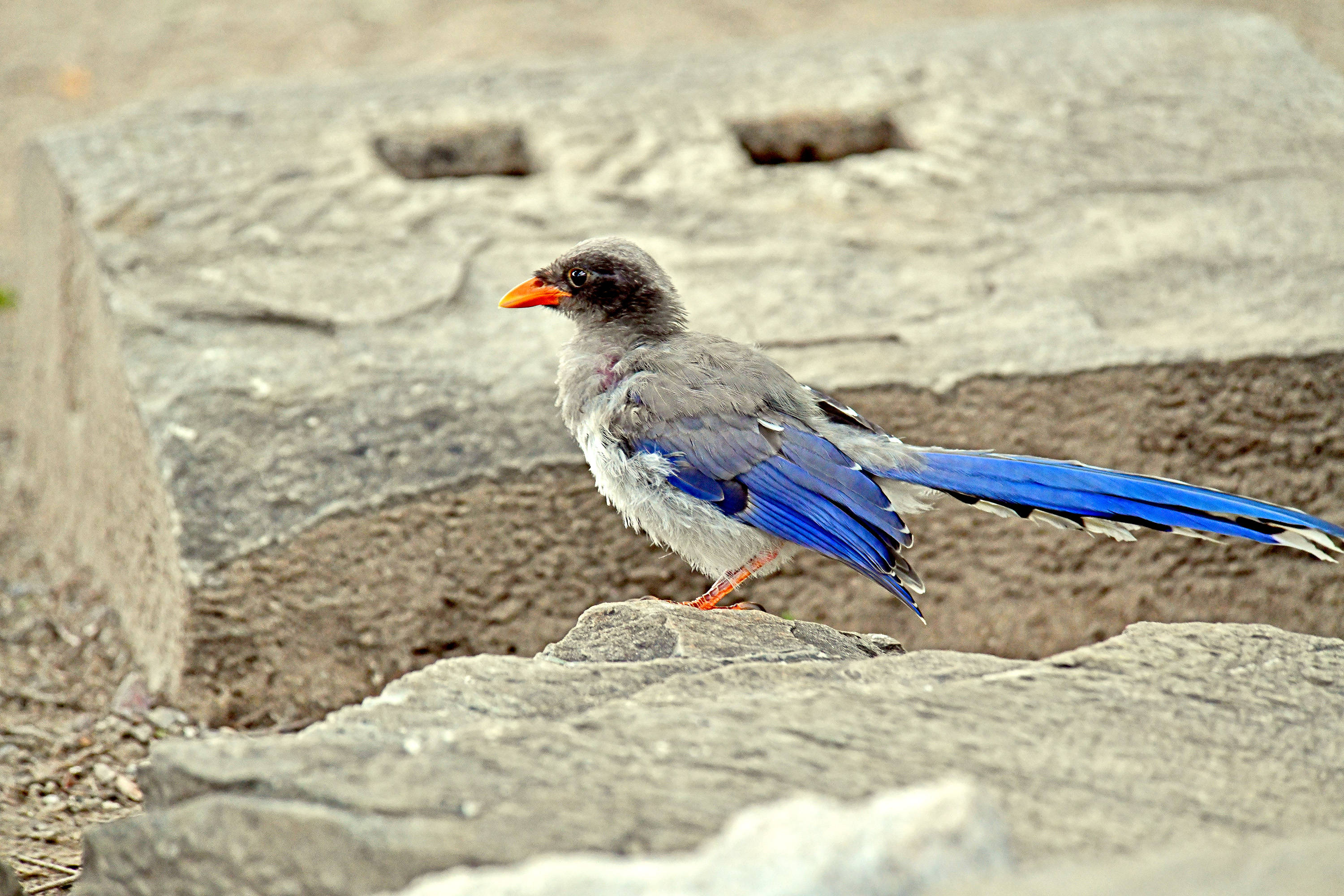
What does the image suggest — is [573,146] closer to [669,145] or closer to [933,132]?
[669,145]

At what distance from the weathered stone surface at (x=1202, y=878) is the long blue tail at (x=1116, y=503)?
1.31 m

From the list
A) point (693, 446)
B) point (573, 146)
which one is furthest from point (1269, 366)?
point (573, 146)

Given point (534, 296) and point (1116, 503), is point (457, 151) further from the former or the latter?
point (1116, 503)

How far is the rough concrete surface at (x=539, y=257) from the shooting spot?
173 inches

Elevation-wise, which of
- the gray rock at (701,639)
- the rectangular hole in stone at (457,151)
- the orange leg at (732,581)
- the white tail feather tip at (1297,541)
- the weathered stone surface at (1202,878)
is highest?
the weathered stone surface at (1202,878)

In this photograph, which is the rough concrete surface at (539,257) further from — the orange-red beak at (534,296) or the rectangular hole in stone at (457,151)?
the orange-red beak at (534,296)

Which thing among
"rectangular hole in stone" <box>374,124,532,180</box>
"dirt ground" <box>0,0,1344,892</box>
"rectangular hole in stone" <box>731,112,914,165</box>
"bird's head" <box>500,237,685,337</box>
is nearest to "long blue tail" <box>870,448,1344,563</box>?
"bird's head" <box>500,237,685,337</box>

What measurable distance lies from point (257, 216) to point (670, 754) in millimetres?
3598

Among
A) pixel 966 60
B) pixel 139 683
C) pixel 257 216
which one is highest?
pixel 966 60

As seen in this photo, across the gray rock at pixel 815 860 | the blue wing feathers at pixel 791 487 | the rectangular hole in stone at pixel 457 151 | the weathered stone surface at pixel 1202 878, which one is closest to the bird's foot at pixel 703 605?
the blue wing feathers at pixel 791 487

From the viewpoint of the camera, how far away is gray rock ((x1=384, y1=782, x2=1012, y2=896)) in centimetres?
189

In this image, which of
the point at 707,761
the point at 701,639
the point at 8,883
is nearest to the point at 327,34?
the point at 701,639

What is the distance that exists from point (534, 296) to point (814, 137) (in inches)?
93.3

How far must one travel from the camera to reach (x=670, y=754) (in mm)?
2473
